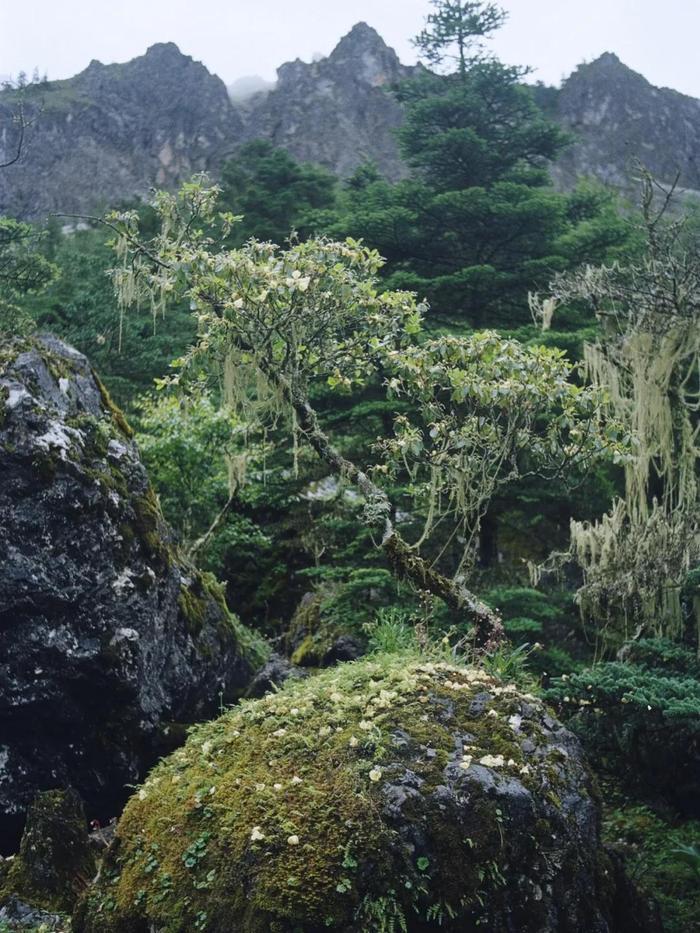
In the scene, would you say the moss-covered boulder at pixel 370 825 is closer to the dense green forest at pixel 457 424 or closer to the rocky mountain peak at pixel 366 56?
the dense green forest at pixel 457 424

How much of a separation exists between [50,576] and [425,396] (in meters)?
3.26

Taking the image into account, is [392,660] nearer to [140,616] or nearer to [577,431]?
[140,616]

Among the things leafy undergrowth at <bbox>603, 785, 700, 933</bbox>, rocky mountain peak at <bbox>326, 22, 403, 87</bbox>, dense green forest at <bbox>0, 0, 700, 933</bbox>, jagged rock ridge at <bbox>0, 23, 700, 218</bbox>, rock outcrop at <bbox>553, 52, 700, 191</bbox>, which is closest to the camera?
leafy undergrowth at <bbox>603, 785, 700, 933</bbox>

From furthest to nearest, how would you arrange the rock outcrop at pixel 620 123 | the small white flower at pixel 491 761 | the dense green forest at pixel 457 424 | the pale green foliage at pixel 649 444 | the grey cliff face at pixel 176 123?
the grey cliff face at pixel 176 123
the rock outcrop at pixel 620 123
the pale green foliage at pixel 649 444
the dense green forest at pixel 457 424
the small white flower at pixel 491 761

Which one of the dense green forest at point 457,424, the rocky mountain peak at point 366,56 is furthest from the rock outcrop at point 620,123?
the dense green forest at point 457,424

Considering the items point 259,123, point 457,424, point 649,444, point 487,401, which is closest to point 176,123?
point 259,123

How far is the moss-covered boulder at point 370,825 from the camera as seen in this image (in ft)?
11.7

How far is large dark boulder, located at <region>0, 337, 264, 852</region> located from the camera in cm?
574

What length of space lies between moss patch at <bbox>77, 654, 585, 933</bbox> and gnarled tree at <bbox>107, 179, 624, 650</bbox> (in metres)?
1.91

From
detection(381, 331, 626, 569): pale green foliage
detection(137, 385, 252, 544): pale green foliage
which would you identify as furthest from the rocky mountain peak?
detection(381, 331, 626, 569): pale green foliage

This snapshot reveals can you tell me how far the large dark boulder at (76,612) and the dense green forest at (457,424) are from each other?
103 centimetres

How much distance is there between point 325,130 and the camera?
40.8 meters

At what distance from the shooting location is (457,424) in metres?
7.24

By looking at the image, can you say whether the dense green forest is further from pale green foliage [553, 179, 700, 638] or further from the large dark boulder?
the large dark boulder
